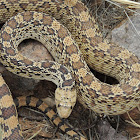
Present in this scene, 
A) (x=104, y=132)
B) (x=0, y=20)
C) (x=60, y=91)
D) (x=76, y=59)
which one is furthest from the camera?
(x=0, y=20)

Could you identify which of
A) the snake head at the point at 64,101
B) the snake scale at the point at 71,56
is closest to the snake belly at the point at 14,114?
the snake scale at the point at 71,56

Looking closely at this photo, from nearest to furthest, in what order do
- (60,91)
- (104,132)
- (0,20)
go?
(60,91) → (104,132) → (0,20)

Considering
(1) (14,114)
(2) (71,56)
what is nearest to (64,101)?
(2) (71,56)

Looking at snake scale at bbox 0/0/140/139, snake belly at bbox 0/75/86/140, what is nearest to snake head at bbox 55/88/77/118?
snake scale at bbox 0/0/140/139

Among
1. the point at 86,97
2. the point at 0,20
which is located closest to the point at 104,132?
the point at 86,97

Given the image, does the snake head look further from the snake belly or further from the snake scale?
the snake belly

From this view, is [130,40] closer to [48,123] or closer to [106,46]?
[106,46]

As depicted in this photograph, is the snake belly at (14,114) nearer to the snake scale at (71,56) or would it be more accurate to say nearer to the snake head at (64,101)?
the snake scale at (71,56)
